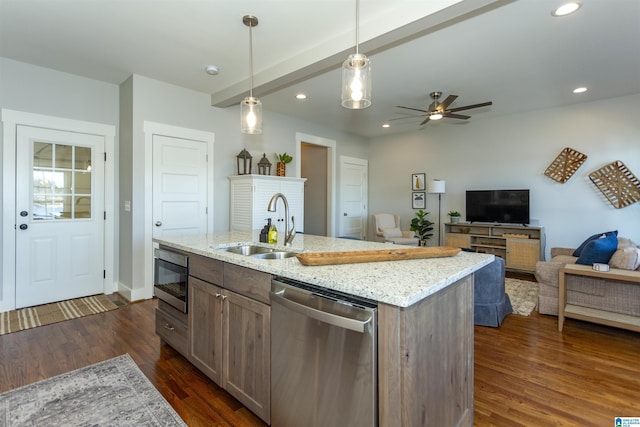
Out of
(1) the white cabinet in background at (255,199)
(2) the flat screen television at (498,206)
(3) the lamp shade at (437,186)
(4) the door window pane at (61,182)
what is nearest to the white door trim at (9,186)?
(4) the door window pane at (61,182)

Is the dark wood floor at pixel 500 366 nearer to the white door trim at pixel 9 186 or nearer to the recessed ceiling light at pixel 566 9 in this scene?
the white door trim at pixel 9 186

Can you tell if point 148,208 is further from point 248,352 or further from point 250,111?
point 248,352

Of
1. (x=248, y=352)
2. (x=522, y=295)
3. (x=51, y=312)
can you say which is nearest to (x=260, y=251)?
(x=248, y=352)

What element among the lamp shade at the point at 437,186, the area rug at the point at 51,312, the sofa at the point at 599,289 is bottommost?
the area rug at the point at 51,312

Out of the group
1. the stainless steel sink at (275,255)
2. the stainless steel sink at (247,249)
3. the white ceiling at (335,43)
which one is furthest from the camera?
the white ceiling at (335,43)

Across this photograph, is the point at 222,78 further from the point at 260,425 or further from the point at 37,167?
the point at 260,425

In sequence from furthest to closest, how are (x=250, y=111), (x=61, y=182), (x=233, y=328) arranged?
1. (x=61, y=182)
2. (x=250, y=111)
3. (x=233, y=328)

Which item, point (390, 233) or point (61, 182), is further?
point (390, 233)

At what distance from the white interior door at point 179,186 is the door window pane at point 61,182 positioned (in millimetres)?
814

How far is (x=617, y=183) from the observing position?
4.51 metres

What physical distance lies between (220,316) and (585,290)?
328 cm

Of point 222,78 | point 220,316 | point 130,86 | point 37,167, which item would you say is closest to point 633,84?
point 222,78

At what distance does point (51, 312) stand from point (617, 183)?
289 inches

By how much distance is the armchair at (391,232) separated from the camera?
5855 millimetres
